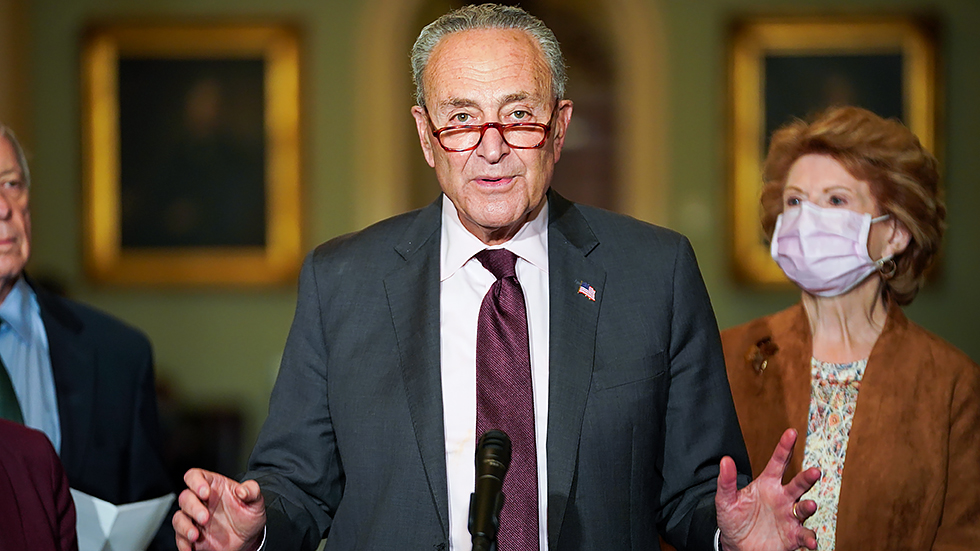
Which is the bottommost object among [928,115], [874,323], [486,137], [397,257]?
[874,323]

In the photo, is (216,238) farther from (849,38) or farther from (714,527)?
(714,527)

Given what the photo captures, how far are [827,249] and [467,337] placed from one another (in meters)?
1.20

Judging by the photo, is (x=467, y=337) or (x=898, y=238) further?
(x=898, y=238)

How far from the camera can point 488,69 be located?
2078 millimetres

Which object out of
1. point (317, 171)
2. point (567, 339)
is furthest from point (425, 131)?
point (317, 171)

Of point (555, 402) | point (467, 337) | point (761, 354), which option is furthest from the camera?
point (761, 354)

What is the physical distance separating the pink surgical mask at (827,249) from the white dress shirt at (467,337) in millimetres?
952

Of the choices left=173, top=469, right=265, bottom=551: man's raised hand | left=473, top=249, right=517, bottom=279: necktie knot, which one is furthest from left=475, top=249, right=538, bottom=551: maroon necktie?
left=173, top=469, right=265, bottom=551: man's raised hand

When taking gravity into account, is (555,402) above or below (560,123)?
below

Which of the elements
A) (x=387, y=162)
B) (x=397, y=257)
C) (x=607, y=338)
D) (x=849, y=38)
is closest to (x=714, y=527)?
(x=607, y=338)

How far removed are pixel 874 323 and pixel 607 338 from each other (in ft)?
3.75

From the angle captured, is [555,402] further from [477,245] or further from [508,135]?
[508,135]

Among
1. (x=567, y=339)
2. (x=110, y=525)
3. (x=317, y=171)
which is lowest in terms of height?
(x=110, y=525)

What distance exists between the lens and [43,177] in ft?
22.0
